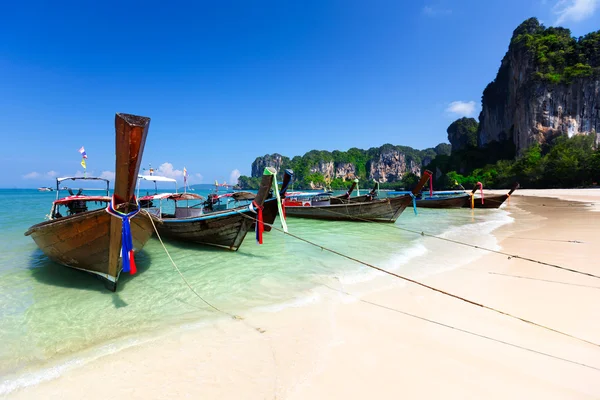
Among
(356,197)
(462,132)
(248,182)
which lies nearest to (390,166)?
(462,132)

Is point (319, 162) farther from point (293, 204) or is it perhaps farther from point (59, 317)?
point (59, 317)

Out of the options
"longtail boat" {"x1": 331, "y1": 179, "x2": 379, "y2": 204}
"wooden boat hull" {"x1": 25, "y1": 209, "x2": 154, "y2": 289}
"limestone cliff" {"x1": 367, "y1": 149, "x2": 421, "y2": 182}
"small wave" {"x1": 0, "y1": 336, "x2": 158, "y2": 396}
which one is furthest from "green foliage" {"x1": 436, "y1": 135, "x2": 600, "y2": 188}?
"limestone cliff" {"x1": 367, "y1": 149, "x2": 421, "y2": 182}

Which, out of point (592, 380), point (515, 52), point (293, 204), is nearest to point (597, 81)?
point (515, 52)

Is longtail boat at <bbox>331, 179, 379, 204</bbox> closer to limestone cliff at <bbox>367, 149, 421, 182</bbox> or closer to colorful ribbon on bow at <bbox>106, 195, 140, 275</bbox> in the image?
colorful ribbon on bow at <bbox>106, 195, 140, 275</bbox>

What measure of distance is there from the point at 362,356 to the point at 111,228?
5292 millimetres

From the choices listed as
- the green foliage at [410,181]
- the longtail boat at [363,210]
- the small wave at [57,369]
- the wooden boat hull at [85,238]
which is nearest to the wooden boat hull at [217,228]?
the wooden boat hull at [85,238]

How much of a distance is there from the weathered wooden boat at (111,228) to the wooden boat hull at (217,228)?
251cm

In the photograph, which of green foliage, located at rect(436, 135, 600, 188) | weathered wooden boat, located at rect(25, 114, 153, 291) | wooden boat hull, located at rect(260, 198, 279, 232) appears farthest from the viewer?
green foliage, located at rect(436, 135, 600, 188)

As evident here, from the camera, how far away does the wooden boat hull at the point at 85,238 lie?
19.0ft

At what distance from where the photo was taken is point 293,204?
21.5m

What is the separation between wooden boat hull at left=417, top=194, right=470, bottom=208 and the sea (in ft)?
59.1

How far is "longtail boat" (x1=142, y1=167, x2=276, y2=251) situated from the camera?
909cm

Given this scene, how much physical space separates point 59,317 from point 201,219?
4825mm

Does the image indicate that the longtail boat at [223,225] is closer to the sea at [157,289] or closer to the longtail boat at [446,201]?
the sea at [157,289]
